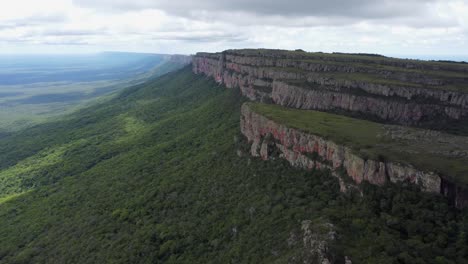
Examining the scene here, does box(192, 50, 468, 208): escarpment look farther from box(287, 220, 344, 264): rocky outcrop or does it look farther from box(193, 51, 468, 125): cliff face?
box(287, 220, 344, 264): rocky outcrop

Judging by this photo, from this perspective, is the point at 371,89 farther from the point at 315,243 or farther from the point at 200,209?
the point at 315,243

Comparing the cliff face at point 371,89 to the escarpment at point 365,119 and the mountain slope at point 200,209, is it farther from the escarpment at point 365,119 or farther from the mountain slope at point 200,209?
the mountain slope at point 200,209

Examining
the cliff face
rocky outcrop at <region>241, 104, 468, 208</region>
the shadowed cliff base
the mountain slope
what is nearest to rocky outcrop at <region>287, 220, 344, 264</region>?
the mountain slope

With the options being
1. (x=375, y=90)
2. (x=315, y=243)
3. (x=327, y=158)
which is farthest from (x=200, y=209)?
(x=375, y=90)

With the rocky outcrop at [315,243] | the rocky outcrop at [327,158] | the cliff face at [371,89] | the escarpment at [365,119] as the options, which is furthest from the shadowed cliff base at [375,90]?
the rocky outcrop at [315,243]

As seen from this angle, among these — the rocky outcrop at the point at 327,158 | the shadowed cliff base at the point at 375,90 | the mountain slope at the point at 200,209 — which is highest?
the shadowed cliff base at the point at 375,90

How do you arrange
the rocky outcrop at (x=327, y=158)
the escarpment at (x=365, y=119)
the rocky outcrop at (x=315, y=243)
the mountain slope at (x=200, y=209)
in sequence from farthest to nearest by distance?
the escarpment at (x=365, y=119) → the rocky outcrop at (x=327, y=158) → the mountain slope at (x=200, y=209) → the rocky outcrop at (x=315, y=243)

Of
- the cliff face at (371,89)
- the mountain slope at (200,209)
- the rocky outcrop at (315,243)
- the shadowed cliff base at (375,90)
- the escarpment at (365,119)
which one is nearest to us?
the rocky outcrop at (315,243)

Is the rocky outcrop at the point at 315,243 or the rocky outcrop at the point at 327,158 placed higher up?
the rocky outcrop at the point at 327,158
